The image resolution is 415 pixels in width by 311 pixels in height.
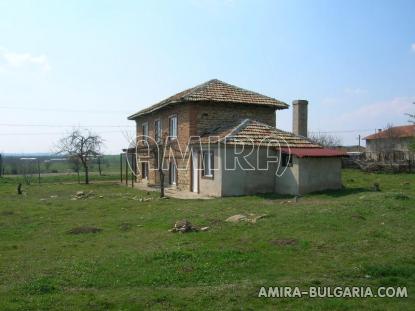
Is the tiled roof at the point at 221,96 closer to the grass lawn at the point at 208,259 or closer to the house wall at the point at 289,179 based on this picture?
the house wall at the point at 289,179

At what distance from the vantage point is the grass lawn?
19.9ft

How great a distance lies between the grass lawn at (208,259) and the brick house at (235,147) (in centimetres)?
590

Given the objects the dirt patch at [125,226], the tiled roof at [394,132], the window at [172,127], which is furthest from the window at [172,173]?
the tiled roof at [394,132]

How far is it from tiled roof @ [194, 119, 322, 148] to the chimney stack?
4.99 m

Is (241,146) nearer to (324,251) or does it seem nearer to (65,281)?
(324,251)

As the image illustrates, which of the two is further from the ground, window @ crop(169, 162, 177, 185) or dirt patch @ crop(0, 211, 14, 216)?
window @ crop(169, 162, 177, 185)

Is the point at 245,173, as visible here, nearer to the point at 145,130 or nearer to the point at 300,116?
the point at 300,116

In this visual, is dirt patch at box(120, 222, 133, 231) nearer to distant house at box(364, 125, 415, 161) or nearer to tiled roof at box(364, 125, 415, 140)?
distant house at box(364, 125, 415, 161)

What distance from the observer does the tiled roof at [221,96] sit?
76.0 ft

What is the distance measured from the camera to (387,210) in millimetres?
12656

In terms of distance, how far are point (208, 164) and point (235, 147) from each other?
2.05 meters

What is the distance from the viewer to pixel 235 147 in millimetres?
20234

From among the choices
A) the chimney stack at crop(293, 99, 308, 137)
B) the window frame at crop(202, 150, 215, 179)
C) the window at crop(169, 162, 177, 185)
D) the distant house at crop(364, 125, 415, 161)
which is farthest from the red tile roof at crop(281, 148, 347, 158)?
the distant house at crop(364, 125, 415, 161)

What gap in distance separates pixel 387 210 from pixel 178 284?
822cm
